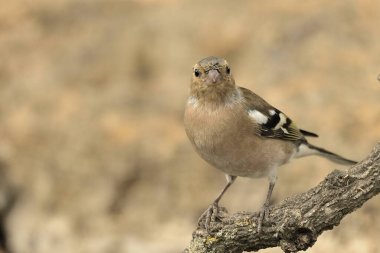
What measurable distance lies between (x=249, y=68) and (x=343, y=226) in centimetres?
418

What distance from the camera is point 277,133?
743 cm

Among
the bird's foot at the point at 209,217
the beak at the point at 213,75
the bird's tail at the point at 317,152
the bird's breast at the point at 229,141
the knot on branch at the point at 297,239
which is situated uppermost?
the bird's tail at the point at 317,152

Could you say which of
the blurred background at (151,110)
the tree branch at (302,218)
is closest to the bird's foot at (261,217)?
the tree branch at (302,218)

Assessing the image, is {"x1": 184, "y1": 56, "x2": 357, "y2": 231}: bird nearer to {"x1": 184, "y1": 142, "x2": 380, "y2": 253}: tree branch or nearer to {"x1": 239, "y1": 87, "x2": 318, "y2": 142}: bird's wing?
{"x1": 239, "y1": 87, "x2": 318, "y2": 142}: bird's wing

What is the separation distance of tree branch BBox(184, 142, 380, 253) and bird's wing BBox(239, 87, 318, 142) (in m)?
1.40

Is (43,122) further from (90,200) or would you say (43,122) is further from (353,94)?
(353,94)

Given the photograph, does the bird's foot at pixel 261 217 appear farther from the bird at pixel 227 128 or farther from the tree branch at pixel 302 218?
the bird at pixel 227 128

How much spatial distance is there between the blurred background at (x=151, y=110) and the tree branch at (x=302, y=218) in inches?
134

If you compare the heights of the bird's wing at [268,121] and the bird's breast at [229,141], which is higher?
the bird's wing at [268,121]

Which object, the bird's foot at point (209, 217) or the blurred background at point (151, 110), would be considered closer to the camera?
the bird's foot at point (209, 217)

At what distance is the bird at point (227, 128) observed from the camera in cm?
672

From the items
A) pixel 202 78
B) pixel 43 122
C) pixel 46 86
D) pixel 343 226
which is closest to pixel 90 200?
pixel 43 122

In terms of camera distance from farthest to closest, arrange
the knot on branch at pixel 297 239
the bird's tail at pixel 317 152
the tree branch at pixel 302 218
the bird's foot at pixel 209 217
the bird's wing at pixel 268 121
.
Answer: the bird's tail at pixel 317 152, the bird's wing at pixel 268 121, the bird's foot at pixel 209 217, the knot on branch at pixel 297 239, the tree branch at pixel 302 218

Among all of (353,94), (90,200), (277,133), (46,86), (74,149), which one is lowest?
(277,133)
